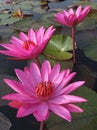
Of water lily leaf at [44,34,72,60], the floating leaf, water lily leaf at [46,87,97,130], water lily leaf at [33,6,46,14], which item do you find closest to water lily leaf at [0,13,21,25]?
the floating leaf

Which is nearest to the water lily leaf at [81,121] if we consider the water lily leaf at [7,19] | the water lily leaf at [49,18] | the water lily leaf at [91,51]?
the water lily leaf at [91,51]

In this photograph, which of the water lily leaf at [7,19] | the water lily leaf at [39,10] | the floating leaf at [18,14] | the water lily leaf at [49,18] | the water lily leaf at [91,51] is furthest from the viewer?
the water lily leaf at [39,10]

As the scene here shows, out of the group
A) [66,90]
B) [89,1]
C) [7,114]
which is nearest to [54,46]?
[7,114]

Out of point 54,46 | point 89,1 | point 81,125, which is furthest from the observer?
point 89,1

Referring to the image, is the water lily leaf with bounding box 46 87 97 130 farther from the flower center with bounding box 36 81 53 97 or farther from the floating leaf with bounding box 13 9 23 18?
the floating leaf with bounding box 13 9 23 18

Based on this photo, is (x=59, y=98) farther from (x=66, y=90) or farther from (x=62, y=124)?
(x=62, y=124)

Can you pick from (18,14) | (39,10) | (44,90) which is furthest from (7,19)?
(44,90)

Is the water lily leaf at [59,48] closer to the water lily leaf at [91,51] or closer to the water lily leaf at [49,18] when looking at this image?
the water lily leaf at [91,51]
